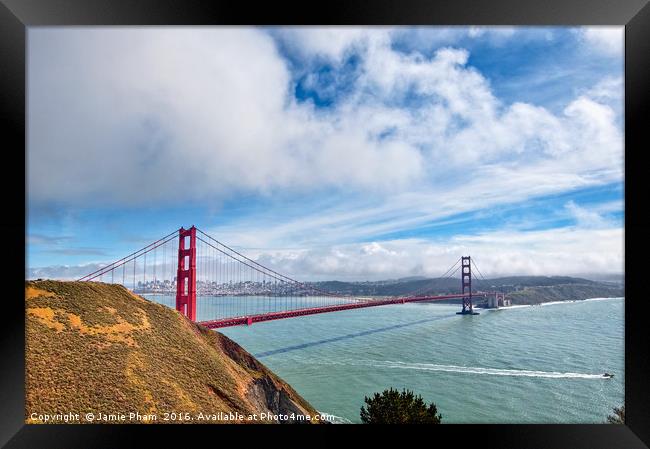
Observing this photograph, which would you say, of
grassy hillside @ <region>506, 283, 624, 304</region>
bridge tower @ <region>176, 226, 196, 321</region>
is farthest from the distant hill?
bridge tower @ <region>176, 226, 196, 321</region>

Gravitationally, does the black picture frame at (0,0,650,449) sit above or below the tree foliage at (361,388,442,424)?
above

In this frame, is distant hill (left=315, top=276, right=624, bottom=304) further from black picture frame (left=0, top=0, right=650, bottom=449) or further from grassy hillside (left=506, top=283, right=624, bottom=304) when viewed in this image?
black picture frame (left=0, top=0, right=650, bottom=449)

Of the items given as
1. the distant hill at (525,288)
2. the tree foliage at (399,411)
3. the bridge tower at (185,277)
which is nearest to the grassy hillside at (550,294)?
the distant hill at (525,288)

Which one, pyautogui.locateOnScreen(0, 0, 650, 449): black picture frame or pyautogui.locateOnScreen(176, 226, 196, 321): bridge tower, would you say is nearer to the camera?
pyautogui.locateOnScreen(0, 0, 650, 449): black picture frame

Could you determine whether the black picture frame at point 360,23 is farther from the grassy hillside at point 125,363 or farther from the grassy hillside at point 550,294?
the grassy hillside at point 550,294

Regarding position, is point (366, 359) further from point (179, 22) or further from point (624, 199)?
point (179, 22)

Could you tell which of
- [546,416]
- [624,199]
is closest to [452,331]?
[546,416]

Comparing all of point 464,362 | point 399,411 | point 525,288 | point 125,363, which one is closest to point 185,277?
point 125,363
